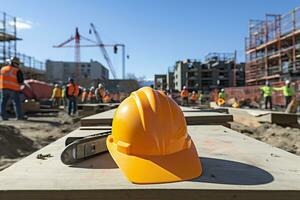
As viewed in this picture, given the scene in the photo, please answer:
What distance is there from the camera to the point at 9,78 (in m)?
9.73

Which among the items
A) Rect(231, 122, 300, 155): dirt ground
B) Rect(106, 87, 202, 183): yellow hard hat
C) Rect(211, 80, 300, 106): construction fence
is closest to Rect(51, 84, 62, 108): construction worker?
Rect(211, 80, 300, 106): construction fence

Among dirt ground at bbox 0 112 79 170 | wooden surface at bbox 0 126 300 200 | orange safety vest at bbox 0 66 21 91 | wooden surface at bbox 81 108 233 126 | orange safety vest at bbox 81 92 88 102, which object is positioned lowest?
dirt ground at bbox 0 112 79 170

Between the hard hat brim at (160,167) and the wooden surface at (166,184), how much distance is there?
57mm

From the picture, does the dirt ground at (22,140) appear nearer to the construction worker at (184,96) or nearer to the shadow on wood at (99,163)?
the shadow on wood at (99,163)

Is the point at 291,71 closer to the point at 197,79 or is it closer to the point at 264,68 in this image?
the point at 264,68

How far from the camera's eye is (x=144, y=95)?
7.70ft

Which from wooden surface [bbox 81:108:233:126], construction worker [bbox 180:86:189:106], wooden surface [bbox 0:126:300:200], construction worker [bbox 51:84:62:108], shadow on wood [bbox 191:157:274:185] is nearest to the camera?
wooden surface [bbox 0:126:300:200]

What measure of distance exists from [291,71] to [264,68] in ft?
31.6

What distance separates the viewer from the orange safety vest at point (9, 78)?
9.70 metres

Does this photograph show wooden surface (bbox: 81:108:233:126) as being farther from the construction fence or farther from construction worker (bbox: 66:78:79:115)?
the construction fence

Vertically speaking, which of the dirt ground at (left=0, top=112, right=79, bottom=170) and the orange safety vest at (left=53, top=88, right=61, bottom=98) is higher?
the orange safety vest at (left=53, top=88, right=61, bottom=98)

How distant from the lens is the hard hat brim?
196 centimetres

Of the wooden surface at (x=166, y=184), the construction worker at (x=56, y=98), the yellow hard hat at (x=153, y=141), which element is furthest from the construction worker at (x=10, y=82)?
the construction worker at (x=56, y=98)

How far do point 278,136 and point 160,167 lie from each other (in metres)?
5.47
